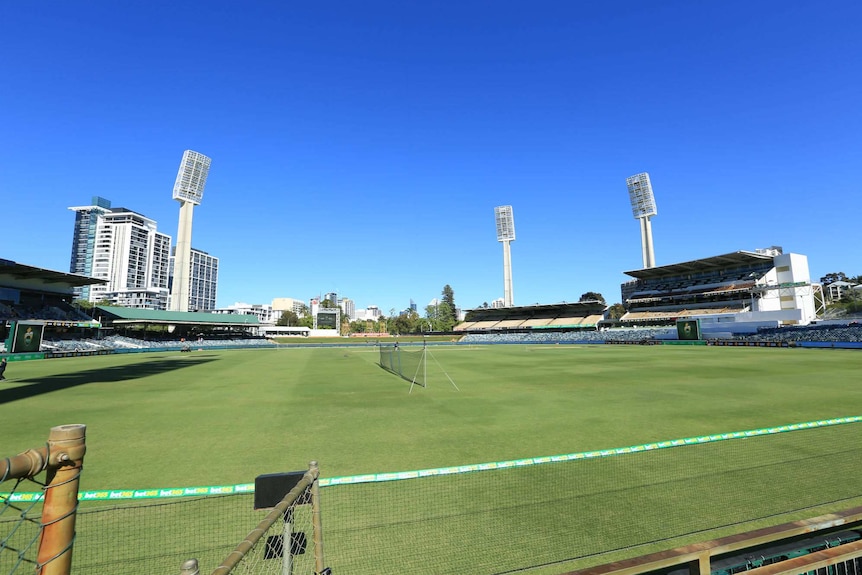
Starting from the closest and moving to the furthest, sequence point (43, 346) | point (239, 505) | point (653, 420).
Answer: point (239, 505)
point (653, 420)
point (43, 346)

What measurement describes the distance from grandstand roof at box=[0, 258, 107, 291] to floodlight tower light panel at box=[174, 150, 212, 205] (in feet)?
89.6

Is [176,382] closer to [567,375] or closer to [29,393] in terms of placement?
[29,393]

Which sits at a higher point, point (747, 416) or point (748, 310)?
point (748, 310)

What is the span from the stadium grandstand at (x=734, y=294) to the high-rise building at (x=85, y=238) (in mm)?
224753

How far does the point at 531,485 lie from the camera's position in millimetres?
6922

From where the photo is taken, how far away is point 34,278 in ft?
199

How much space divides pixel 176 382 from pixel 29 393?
5.63m

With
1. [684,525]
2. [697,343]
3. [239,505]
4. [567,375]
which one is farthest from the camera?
[697,343]

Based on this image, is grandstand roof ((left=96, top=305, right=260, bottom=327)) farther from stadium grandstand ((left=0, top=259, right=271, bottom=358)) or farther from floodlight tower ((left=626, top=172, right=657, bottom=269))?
floodlight tower ((left=626, top=172, right=657, bottom=269))

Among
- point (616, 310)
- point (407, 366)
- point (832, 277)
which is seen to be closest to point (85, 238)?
point (407, 366)

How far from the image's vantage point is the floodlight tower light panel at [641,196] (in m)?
93.9

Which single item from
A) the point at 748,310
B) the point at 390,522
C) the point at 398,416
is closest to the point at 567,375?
the point at 398,416

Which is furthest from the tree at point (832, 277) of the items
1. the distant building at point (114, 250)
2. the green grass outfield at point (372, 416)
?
the distant building at point (114, 250)

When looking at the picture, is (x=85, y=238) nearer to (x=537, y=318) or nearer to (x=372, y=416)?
(x=537, y=318)
